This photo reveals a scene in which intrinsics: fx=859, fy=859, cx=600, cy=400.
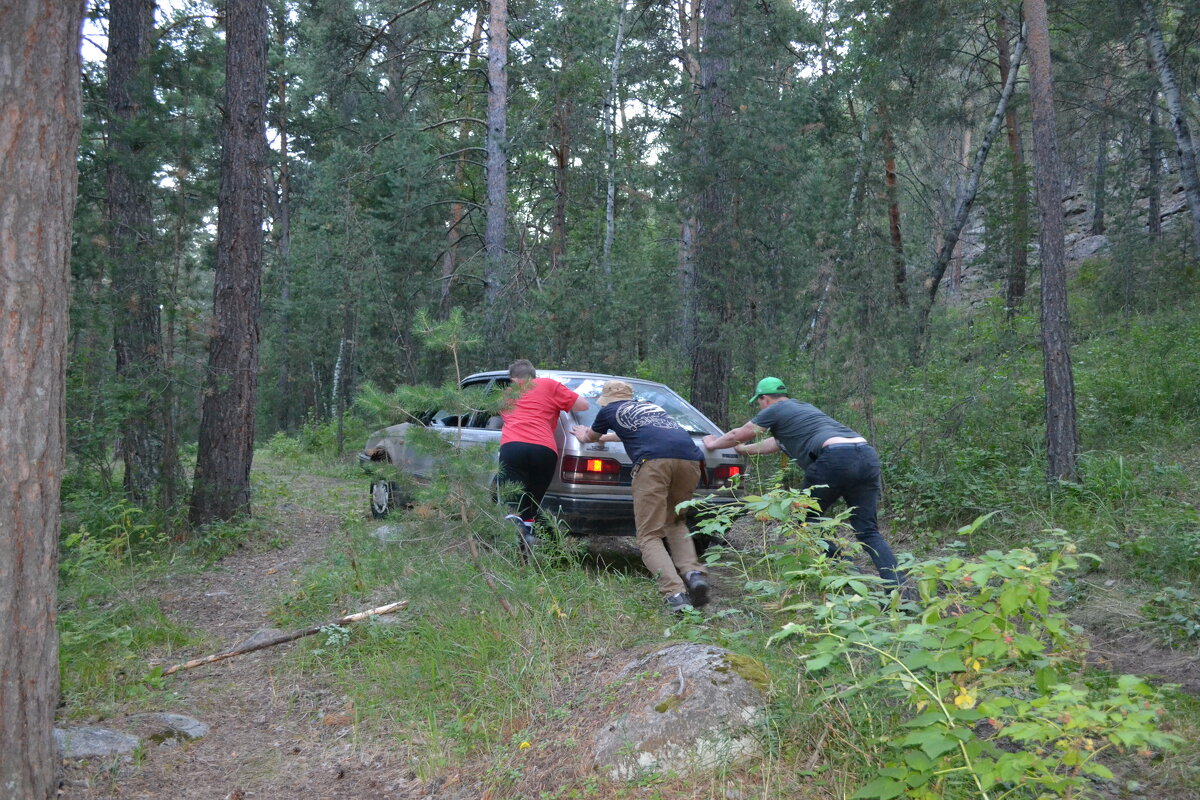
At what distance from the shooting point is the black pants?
6523 mm

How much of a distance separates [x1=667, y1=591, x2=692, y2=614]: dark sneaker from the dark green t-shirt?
4.41 ft

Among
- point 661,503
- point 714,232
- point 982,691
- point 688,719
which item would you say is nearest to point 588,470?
point 661,503

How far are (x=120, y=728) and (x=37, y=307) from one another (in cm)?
249

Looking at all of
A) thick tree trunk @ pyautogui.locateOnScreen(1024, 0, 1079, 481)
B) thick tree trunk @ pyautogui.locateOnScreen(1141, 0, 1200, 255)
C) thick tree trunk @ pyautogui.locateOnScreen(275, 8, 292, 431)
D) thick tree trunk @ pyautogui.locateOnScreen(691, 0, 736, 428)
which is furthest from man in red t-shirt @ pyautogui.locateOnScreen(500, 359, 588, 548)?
thick tree trunk @ pyautogui.locateOnScreen(275, 8, 292, 431)

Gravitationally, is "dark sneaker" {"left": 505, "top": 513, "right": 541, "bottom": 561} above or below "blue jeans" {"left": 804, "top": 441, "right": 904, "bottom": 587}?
below

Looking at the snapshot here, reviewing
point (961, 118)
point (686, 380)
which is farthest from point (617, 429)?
point (961, 118)

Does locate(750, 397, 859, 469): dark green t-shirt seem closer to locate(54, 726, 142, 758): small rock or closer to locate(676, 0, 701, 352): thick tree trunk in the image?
locate(54, 726, 142, 758): small rock

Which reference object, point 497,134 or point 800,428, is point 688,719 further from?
point 497,134

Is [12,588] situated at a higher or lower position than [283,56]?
lower

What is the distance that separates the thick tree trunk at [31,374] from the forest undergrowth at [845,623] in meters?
1.57

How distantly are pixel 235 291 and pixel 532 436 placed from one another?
4.86 meters

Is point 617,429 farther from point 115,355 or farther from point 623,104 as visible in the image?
point 623,104

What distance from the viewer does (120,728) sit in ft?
Result: 15.6

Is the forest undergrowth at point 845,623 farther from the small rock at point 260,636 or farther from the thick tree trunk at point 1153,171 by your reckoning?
the thick tree trunk at point 1153,171
